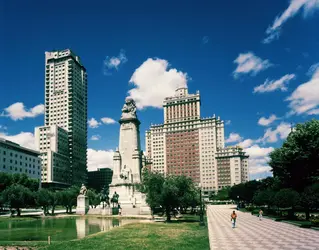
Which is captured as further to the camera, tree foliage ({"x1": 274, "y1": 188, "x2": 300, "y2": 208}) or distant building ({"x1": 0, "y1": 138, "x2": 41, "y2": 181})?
distant building ({"x1": 0, "y1": 138, "x2": 41, "y2": 181})

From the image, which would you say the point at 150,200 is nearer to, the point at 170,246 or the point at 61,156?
the point at 170,246

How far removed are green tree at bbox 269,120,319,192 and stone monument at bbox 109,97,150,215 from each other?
137 feet

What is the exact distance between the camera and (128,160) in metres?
100

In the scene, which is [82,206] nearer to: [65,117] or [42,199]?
[42,199]

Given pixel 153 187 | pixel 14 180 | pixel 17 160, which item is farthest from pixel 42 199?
pixel 17 160

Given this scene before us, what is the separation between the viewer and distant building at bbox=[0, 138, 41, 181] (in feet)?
384

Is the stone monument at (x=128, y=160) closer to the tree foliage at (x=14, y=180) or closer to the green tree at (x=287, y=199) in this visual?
the tree foliage at (x=14, y=180)

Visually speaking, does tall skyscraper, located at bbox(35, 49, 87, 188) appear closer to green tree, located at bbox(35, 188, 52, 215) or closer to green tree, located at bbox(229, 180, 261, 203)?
green tree, located at bbox(35, 188, 52, 215)

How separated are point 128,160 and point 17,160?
52.4m

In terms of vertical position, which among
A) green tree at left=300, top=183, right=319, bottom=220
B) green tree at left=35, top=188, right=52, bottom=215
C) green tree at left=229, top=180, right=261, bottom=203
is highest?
green tree at left=300, top=183, right=319, bottom=220

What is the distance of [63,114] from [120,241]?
16236 cm

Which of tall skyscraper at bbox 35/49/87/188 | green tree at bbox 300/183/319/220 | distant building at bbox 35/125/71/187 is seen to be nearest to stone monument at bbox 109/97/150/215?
green tree at bbox 300/183/319/220

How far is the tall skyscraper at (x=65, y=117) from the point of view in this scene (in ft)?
555

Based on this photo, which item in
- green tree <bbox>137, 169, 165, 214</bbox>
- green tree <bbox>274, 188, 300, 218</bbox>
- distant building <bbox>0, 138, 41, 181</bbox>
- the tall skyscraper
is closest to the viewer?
green tree <bbox>274, 188, 300, 218</bbox>
